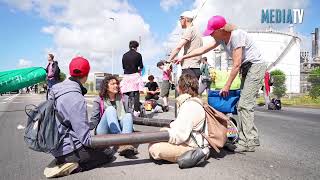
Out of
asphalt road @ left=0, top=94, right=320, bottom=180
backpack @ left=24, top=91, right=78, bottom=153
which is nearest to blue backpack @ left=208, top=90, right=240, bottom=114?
asphalt road @ left=0, top=94, right=320, bottom=180

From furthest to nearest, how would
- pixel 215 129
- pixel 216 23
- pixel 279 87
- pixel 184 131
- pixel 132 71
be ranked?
pixel 279 87 → pixel 132 71 → pixel 216 23 → pixel 215 129 → pixel 184 131

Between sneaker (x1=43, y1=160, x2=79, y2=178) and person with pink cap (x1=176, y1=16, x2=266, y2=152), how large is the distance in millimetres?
2491

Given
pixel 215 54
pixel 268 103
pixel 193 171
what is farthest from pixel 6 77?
pixel 215 54

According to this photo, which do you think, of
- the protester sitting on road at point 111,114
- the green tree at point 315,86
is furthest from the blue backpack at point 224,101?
the green tree at point 315,86

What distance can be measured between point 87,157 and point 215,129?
5.67 ft

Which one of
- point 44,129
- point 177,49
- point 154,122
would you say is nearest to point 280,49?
point 154,122

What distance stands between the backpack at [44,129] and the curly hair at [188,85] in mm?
1705

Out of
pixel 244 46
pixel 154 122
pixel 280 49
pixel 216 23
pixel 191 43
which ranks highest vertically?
pixel 280 49

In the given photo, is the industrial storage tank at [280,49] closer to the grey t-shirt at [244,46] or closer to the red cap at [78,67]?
the grey t-shirt at [244,46]

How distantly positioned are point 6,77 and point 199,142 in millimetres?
11580

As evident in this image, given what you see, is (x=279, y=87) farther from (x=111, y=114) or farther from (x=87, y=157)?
(x=87, y=157)

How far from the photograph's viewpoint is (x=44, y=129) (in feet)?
13.7

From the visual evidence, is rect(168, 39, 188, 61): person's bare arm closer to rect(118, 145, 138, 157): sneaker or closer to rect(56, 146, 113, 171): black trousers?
rect(118, 145, 138, 157): sneaker

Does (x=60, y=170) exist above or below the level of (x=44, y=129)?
below
